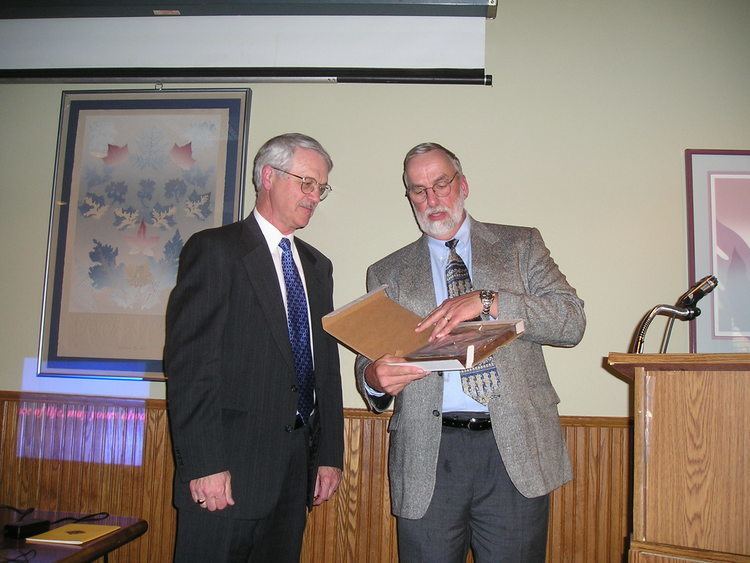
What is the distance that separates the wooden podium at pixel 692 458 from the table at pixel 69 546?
5.80 ft

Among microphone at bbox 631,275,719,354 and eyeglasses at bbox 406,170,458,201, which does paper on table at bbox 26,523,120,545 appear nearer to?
eyeglasses at bbox 406,170,458,201

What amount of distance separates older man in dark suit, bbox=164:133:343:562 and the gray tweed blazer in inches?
9.7

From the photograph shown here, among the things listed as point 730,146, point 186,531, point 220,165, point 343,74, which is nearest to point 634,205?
point 730,146

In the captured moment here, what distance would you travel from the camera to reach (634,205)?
8.63 ft

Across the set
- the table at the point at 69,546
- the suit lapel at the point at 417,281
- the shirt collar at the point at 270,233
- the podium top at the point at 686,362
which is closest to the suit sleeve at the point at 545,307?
the suit lapel at the point at 417,281

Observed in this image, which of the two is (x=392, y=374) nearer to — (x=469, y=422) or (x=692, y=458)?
(x=469, y=422)

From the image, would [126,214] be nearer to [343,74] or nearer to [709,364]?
[343,74]

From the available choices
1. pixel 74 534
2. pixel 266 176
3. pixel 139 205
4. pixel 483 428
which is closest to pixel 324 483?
pixel 483 428

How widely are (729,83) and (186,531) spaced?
2.96 m

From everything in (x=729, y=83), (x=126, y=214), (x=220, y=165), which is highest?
(x=729, y=83)

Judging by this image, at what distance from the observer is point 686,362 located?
130 centimetres

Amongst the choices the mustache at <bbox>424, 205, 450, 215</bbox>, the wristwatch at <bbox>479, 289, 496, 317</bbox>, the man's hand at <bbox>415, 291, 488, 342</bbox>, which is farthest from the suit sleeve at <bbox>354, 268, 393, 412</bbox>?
the mustache at <bbox>424, 205, 450, 215</bbox>

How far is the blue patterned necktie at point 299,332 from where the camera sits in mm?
1910

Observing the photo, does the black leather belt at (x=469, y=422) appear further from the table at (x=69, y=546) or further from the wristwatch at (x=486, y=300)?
the table at (x=69, y=546)
